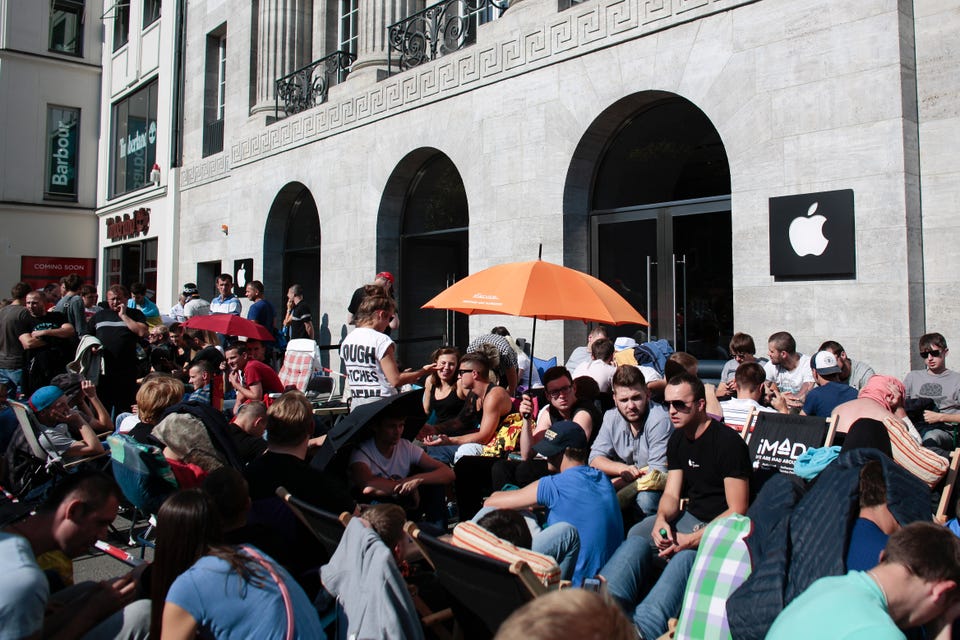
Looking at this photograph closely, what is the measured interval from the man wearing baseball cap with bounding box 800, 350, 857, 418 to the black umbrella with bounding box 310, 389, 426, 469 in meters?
3.82

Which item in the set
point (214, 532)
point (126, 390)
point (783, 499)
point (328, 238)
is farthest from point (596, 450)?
point (328, 238)

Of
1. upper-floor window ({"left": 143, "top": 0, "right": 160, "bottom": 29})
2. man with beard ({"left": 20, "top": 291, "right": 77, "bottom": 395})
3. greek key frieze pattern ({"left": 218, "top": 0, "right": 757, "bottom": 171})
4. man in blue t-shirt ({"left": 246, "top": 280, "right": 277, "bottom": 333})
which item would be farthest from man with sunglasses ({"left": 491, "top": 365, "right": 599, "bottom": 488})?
upper-floor window ({"left": 143, "top": 0, "right": 160, "bottom": 29})

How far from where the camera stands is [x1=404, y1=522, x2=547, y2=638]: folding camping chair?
2719 mm

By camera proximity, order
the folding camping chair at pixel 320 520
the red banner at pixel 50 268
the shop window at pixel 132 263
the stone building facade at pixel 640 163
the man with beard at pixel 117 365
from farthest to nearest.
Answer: the red banner at pixel 50 268
the shop window at pixel 132 263
the man with beard at pixel 117 365
the stone building facade at pixel 640 163
the folding camping chair at pixel 320 520

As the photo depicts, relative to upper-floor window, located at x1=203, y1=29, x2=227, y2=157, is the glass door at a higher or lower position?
lower

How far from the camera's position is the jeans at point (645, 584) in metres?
3.70

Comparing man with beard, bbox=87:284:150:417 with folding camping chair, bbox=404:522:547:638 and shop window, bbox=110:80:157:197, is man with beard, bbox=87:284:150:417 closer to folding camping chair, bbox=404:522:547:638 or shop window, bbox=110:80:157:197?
folding camping chair, bbox=404:522:547:638

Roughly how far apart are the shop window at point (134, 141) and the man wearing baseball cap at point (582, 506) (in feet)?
71.8

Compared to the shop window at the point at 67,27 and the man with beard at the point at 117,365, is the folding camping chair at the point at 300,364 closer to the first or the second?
the man with beard at the point at 117,365

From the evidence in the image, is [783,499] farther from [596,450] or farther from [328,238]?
[328,238]

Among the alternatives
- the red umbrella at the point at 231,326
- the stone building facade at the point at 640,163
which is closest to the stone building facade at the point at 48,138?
the stone building facade at the point at 640,163

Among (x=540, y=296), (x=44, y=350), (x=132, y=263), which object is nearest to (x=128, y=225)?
(x=132, y=263)

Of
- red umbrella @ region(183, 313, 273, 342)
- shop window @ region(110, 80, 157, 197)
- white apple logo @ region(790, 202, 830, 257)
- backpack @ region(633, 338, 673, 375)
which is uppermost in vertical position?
shop window @ region(110, 80, 157, 197)

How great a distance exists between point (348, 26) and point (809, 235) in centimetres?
1179
